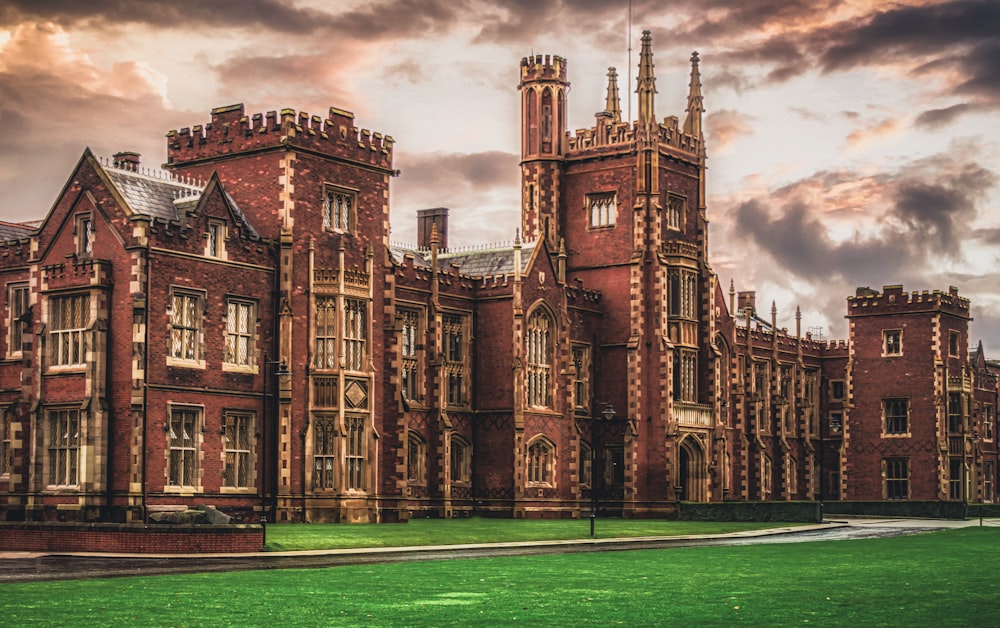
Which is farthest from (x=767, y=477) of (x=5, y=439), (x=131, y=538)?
(x=131, y=538)

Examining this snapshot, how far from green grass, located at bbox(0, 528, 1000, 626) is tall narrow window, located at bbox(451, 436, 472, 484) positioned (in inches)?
1061

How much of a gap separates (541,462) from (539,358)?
4386 millimetres

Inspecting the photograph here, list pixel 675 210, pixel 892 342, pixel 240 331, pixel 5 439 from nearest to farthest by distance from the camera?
pixel 240 331 → pixel 5 439 → pixel 675 210 → pixel 892 342

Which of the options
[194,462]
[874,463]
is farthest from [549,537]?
[874,463]

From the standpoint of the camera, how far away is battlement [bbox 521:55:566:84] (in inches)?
2763

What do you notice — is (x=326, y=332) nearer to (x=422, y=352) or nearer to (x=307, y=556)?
(x=422, y=352)

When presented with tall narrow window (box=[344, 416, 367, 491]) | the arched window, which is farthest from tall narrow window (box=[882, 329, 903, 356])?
tall narrow window (box=[344, 416, 367, 491])

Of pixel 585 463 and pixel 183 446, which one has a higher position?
pixel 183 446

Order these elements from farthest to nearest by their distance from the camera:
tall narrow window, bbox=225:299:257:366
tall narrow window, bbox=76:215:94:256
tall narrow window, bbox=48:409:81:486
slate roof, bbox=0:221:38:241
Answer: slate roof, bbox=0:221:38:241 → tall narrow window, bbox=225:299:257:366 → tall narrow window, bbox=76:215:94:256 → tall narrow window, bbox=48:409:81:486

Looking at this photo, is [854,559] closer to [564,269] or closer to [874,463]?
[564,269]

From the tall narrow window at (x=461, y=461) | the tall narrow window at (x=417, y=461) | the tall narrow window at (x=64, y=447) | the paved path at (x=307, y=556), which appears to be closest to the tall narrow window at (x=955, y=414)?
the paved path at (x=307, y=556)

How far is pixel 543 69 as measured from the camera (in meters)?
70.2

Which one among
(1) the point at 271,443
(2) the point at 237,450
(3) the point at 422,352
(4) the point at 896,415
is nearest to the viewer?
(2) the point at 237,450

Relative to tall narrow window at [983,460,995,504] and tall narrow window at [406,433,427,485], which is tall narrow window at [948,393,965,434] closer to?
tall narrow window at [983,460,995,504]
